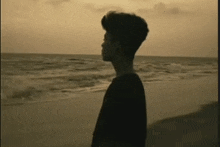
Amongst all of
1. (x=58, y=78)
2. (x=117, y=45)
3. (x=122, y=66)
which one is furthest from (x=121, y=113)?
(x=58, y=78)

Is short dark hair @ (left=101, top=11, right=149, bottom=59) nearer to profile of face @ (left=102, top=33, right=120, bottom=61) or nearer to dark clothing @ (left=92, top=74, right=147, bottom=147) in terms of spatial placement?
profile of face @ (left=102, top=33, right=120, bottom=61)

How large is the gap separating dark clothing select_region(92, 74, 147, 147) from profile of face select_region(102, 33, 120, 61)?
0.74ft

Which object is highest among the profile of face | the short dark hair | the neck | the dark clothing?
the short dark hair

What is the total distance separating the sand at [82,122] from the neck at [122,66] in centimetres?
335

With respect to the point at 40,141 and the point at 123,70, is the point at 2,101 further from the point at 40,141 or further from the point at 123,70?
the point at 123,70

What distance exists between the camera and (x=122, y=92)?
136 centimetres

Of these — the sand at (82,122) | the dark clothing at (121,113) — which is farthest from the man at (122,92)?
the sand at (82,122)

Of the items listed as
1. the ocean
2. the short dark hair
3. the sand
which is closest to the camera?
the short dark hair

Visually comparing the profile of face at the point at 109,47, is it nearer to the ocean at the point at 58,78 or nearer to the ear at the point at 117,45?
the ear at the point at 117,45

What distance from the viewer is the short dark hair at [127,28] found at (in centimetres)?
152

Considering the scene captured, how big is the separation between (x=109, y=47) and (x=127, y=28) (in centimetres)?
17

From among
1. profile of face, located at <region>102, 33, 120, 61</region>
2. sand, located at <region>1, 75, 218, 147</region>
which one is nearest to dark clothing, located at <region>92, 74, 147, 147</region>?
profile of face, located at <region>102, 33, 120, 61</region>

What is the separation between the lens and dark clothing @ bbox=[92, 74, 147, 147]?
1.36 meters

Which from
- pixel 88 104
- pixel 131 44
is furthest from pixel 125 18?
pixel 88 104
